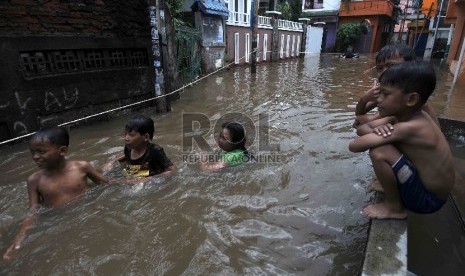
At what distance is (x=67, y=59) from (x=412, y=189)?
5.83 m

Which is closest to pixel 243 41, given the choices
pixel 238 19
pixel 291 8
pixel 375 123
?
pixel 238 19

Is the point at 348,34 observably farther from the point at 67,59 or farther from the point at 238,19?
the point at 67,59

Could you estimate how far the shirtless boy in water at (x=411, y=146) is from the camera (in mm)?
2068

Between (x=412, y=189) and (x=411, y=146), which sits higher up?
(x=411, y=146)

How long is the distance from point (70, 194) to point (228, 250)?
1.62m

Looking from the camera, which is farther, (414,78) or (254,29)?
(254,29)

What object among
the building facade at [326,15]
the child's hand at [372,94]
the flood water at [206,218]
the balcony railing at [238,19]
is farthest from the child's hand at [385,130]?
the building facade at [326,15]

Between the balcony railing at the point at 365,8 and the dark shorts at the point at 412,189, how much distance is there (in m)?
33.6

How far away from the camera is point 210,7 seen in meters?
13.4

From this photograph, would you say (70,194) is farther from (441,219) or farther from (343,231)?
(441,219)

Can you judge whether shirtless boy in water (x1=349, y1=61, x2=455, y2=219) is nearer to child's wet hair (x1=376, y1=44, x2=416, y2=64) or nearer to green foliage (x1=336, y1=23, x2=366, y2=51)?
child's wet hair (x1=376, y1=44, x2=416, y2=64)

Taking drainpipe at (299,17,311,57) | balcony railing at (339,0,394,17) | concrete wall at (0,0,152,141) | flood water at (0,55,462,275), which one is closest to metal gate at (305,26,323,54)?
drainpipe at (299,17,311,57)

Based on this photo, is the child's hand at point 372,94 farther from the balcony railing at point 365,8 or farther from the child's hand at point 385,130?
the balcony railing at point 365,8

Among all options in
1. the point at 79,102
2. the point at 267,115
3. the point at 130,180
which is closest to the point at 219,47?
the point at 267,115
